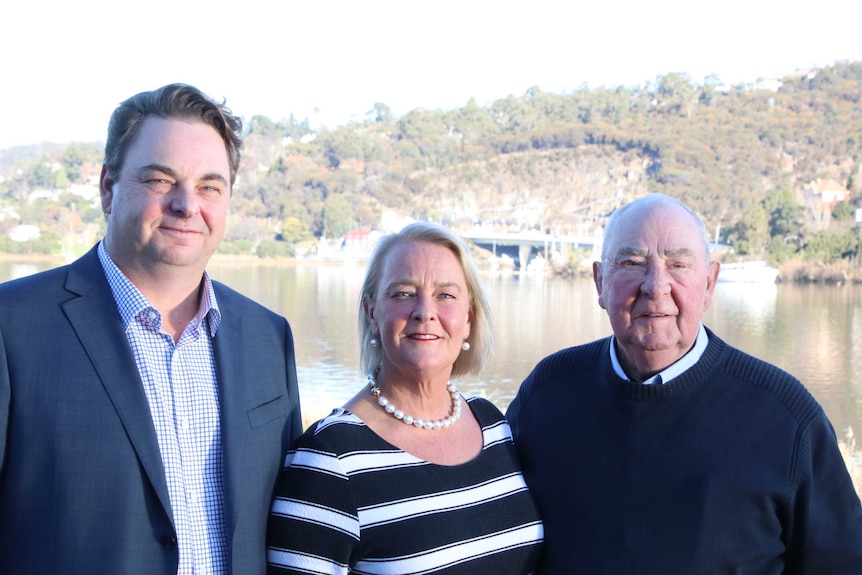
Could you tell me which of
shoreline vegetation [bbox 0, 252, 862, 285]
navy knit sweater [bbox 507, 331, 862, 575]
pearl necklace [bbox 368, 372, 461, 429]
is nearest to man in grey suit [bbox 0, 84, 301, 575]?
pearl necklace [bbox 368, 372, 461, 429]

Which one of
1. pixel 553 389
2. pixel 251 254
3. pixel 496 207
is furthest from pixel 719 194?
pixel 553 389

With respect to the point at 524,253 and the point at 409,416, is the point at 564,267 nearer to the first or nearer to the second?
the point at 524,253

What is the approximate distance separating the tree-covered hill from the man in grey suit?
54.8 meters

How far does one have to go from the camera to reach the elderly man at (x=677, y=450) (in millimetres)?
1932

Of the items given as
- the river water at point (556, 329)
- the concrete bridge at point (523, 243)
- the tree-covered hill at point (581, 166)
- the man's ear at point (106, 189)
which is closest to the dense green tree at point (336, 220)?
the tree-covered hill at point (581, 166)

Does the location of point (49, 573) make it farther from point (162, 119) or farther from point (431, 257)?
point (431, 257)

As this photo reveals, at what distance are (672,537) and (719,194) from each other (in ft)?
231

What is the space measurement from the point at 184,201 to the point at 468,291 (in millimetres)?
799

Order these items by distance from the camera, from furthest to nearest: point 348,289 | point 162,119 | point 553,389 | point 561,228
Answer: point 561,228
point 348,289
point 553,389
point 162,119

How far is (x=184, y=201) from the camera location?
69.9 inches

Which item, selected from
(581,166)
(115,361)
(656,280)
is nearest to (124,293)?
(115,361)

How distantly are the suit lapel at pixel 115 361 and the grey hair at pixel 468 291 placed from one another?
68cm

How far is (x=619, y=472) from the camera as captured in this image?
2062 millimetres

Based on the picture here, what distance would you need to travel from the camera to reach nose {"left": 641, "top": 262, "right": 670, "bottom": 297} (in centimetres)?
207
